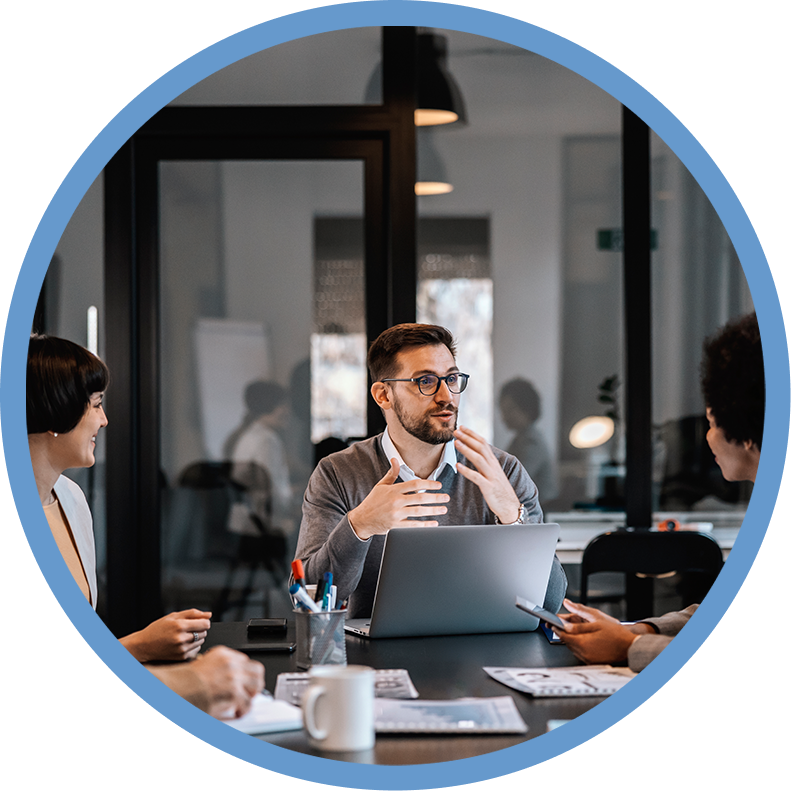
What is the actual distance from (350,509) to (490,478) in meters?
0.40

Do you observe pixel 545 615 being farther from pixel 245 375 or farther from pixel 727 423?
pixel 245 375

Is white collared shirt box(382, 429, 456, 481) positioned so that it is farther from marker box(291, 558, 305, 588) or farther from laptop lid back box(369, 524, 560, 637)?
marker box(291, 558, 305, 588)

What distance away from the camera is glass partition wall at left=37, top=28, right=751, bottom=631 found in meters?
2.99

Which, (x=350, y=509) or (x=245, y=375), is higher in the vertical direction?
(x=245, y=375)

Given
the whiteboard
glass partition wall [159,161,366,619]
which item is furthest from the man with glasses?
the whiteboard

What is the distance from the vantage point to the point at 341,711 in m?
1.07

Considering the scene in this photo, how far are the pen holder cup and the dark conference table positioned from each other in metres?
0.05

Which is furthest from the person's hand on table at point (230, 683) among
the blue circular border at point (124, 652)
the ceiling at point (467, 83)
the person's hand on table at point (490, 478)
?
the ceiling at point (467, 83)

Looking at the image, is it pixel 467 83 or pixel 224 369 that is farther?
pixel 467 83

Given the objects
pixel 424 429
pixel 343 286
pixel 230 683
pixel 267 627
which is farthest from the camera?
pixel 343 286

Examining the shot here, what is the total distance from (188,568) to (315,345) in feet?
3.00

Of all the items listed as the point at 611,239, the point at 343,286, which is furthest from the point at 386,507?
the point at 611,239

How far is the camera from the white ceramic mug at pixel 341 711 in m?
1.07

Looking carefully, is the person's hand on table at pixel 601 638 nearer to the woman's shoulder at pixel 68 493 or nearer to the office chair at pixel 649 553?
the woman's shoulder at pixel 68 493
